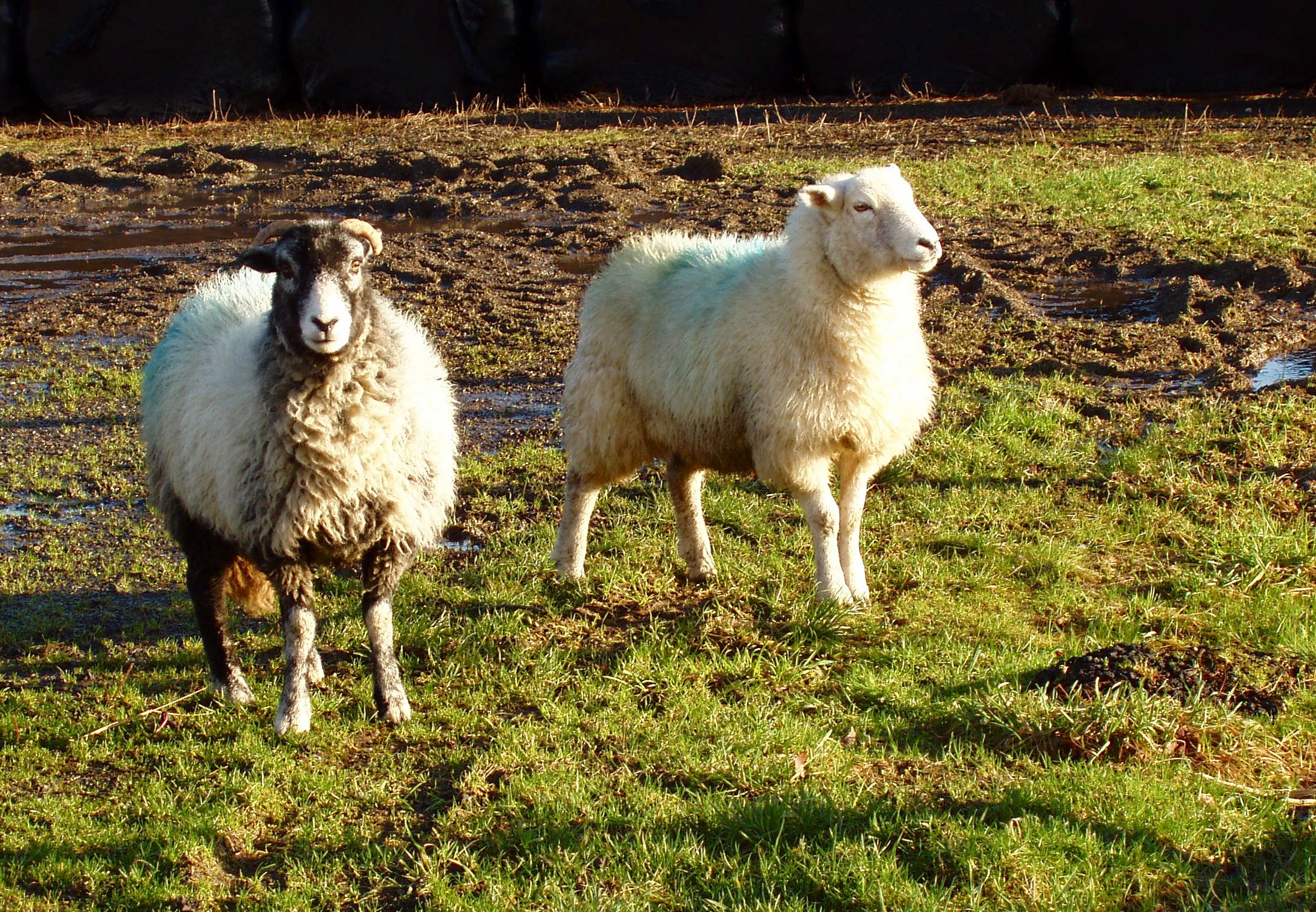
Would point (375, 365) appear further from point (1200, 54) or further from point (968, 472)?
point (1200, 54)

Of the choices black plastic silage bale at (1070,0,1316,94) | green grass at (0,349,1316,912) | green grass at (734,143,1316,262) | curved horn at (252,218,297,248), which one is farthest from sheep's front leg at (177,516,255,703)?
black plastic silage bale at (1070,0,1316,94)

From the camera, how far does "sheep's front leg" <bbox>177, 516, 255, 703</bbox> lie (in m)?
4.55

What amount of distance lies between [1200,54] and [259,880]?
15.2 metres

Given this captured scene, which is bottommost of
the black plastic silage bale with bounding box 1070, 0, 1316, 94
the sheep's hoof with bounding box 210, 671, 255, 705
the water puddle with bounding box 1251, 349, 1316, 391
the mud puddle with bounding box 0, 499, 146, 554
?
the sheep's hoof with bounding box 210, 671, 255, 705

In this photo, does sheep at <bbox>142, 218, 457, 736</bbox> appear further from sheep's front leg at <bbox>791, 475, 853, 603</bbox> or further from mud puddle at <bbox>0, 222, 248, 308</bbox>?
mud puddle at <bbox>0, 222, 248, 308</bbox>

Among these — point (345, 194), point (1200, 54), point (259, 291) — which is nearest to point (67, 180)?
point (345, 194)

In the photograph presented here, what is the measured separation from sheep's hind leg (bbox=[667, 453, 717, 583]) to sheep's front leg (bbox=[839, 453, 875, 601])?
570 mm

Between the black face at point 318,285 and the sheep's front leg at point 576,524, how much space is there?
4.51 ft

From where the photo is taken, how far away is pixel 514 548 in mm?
5609

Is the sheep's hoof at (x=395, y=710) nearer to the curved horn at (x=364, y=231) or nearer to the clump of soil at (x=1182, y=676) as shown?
the curved horn at (x=364, y=231)

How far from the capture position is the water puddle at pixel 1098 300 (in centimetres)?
845

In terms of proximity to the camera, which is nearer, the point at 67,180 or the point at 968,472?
the point at 968,472

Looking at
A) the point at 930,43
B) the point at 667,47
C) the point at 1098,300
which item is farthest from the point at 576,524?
the point at 667,47

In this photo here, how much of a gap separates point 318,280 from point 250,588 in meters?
1.43
